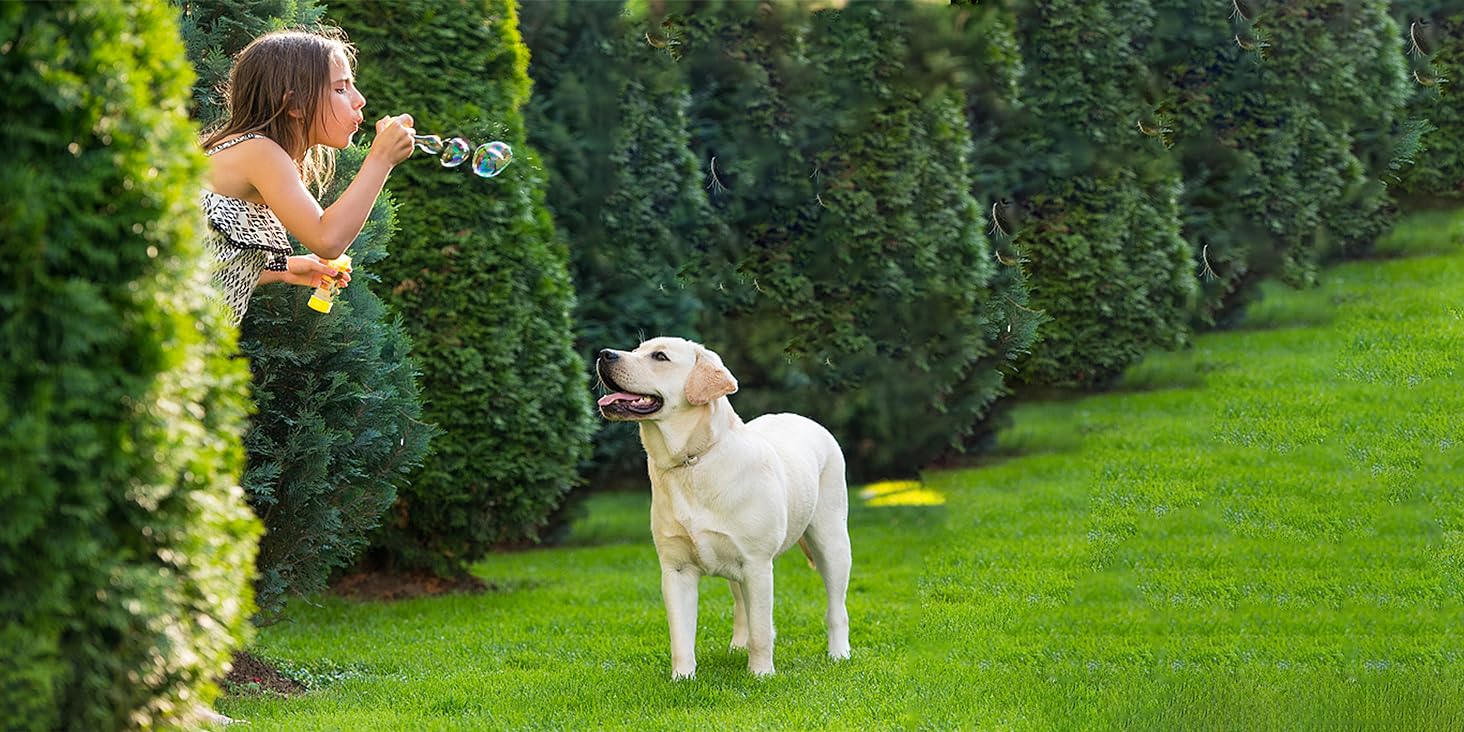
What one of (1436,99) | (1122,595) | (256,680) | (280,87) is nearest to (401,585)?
(256,680)

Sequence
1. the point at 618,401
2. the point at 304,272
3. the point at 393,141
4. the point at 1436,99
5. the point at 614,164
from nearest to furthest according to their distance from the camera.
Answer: the point at 393,141, the point at 304,272, the point at 618,401, the point at 1436,99, the point at 614,164

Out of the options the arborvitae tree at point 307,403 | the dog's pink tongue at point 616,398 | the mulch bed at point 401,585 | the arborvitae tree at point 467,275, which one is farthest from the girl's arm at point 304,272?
the mulch bed at point 401,585

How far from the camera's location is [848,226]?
36.0 feet

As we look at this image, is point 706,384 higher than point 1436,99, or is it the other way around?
point 1436,99

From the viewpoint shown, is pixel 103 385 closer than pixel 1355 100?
Yes

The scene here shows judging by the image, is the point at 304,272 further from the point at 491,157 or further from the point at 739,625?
the point at 739,625

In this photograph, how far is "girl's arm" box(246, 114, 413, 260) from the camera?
4.32m

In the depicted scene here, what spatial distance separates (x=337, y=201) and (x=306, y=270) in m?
0.41

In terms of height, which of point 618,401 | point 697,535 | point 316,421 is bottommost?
point 697,535

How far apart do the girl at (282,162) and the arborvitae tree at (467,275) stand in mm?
3710

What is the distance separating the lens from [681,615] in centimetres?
575

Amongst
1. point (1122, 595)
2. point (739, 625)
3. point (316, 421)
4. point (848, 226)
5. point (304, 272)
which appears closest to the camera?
point (304, 272)

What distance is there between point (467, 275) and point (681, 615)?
3.64 m

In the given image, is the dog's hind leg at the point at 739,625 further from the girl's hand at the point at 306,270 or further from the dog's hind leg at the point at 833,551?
the girl's hand at the point at 306,270
